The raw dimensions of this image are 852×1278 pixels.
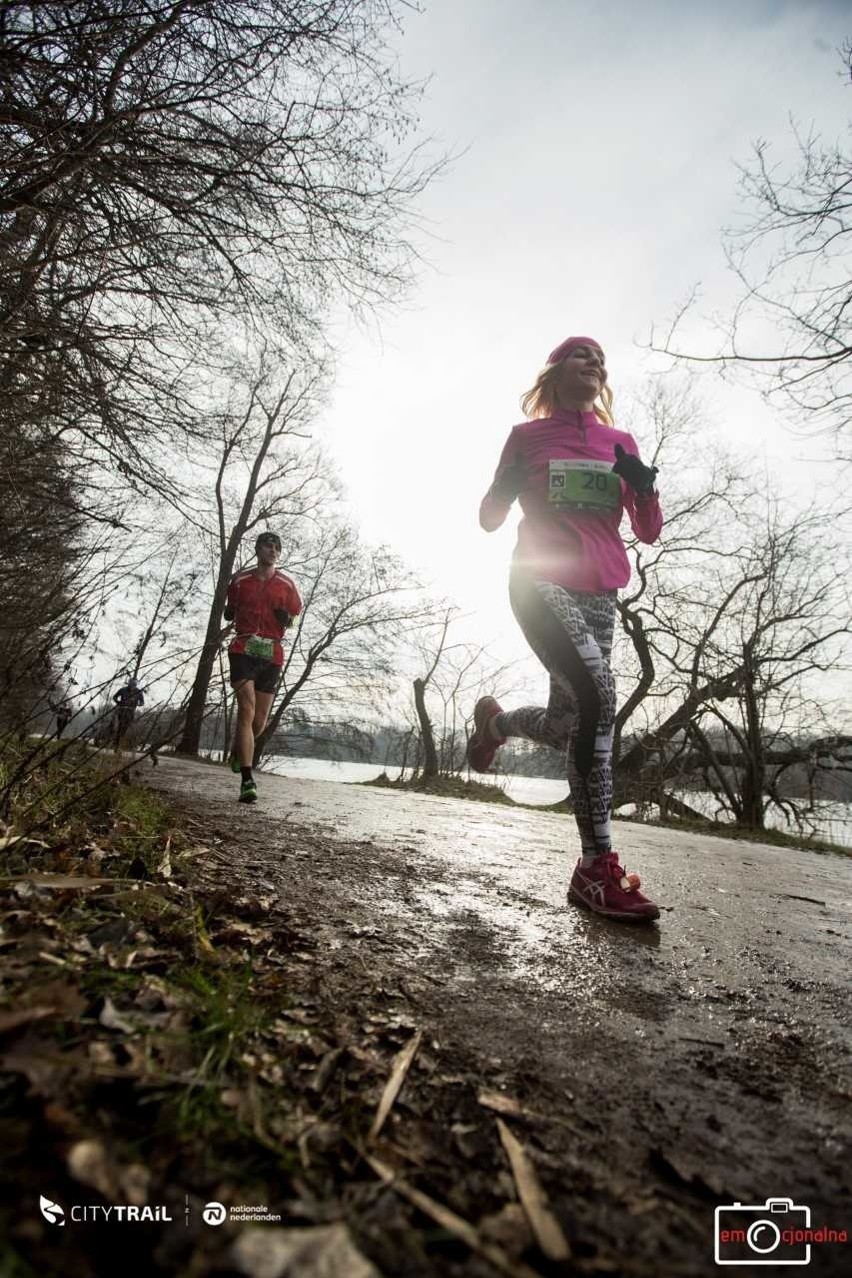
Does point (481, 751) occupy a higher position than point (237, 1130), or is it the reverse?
point (481, 751)

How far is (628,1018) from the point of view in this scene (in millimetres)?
1439

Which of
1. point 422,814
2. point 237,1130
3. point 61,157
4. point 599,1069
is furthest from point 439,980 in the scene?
point 422,814

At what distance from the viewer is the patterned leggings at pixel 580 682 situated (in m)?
2.58

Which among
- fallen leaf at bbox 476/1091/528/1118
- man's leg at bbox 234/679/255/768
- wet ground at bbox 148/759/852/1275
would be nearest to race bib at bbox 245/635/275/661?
man's leg at bbox 234/679/255/768

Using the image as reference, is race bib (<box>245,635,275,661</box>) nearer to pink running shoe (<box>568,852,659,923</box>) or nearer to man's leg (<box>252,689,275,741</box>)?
man's leg (<box>252,689,275,741</box>)

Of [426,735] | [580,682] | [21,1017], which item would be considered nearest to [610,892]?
[580,682]

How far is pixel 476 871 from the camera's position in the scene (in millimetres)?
3072

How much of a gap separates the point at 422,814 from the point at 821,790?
506 inches

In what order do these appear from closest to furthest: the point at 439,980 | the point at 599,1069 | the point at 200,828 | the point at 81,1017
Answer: the point at 81,1017
the point at 599,1069
the point at 439,980
the point at 200,828

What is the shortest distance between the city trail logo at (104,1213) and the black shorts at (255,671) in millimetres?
4834

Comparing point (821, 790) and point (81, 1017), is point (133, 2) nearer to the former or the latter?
point (81, 1017)

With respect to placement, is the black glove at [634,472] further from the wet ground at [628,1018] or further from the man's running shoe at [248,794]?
the man's running shoe at [248,794]

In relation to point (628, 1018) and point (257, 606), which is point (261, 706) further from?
point (628, 1018)

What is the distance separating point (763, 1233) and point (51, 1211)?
872 mm
